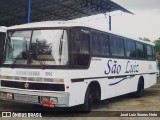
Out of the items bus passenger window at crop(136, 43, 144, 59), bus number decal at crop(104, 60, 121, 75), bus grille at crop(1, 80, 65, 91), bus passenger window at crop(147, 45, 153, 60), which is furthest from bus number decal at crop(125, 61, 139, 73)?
bus grille at crop(1, 80, 65, 91)

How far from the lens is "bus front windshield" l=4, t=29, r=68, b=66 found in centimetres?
891

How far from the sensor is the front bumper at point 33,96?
28.5 feet

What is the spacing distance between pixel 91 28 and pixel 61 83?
261cm

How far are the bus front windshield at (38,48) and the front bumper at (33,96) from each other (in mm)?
787

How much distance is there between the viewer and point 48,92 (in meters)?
8.80

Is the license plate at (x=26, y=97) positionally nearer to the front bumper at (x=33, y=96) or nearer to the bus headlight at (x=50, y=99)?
the front bumper at (x=33, y=96)

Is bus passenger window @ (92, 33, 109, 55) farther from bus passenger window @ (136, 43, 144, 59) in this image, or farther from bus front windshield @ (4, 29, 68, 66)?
bus passenger window @ (136, 43, 144, 59)

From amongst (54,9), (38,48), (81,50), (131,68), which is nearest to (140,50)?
(131,68)

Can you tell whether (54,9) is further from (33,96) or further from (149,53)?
(33,96)

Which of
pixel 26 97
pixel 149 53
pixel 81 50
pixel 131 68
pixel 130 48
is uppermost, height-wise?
pixel 130 48

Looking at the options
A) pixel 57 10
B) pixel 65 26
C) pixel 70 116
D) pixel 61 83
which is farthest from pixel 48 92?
pixel 57 10

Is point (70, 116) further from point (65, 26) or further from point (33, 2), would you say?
point (33, 2)

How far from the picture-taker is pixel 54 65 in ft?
28.9

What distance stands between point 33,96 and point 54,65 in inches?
41.0
